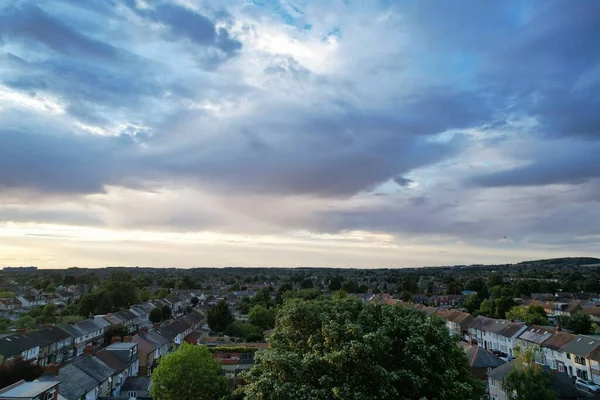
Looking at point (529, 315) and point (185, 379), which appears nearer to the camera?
point (185, 379)

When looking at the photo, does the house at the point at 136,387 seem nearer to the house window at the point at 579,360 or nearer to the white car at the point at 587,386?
the white car at the point at 587,386

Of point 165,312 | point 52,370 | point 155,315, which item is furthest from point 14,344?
point 165,312

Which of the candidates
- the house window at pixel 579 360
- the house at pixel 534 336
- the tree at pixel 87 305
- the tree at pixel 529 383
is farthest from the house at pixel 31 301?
the house window at pixel 579 360

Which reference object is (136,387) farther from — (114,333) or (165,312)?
(165,312)

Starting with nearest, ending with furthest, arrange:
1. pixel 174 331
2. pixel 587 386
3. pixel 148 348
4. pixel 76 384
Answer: pixel 76 384 → pixel 587 386 → pixel 148 348 → pixel 174 331

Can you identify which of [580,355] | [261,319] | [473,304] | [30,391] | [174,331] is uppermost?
[30,391]

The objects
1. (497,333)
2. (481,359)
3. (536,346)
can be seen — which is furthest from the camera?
(497,333)
